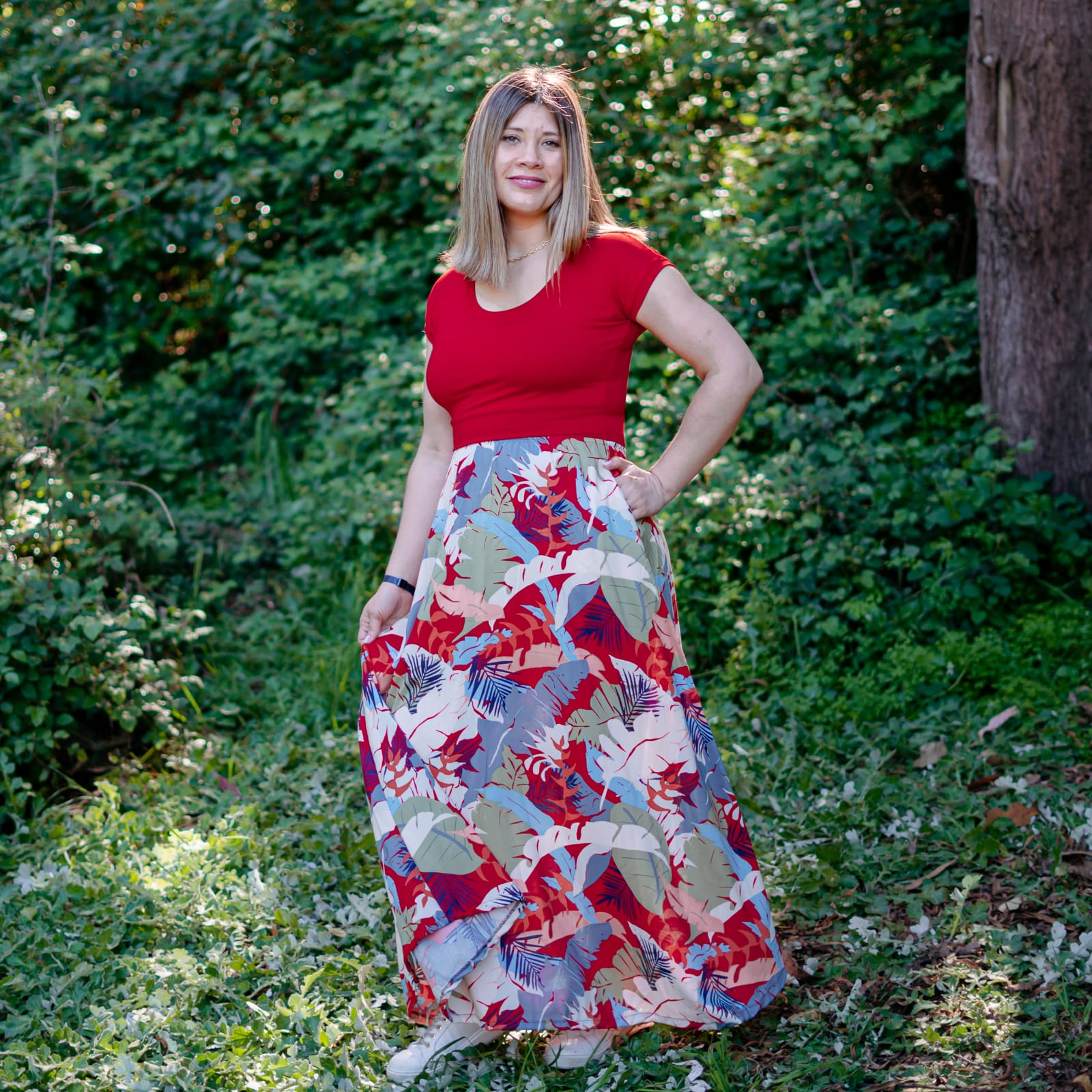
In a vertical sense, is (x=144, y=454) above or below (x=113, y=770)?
above

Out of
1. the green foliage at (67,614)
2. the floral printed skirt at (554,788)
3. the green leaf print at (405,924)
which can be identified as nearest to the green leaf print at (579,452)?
the floral printed skirt at (554,788)

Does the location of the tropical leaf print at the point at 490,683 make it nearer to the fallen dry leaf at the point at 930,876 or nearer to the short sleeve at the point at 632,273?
the short sleeve at the point at 632,273

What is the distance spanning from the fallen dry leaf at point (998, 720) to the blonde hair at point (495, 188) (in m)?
2.19

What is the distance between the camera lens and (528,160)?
2367 millimetres

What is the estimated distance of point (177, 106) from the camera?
680 cm

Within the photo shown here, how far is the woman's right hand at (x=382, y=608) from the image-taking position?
8.58ft

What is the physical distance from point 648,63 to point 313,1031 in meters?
5.16

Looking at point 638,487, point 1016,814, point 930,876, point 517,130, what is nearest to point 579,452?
point 638,487

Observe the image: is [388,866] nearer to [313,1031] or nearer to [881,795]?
[313,1031]

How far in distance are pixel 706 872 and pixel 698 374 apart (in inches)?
41.3

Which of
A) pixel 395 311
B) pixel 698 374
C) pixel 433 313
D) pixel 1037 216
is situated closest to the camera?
pixel 698 374

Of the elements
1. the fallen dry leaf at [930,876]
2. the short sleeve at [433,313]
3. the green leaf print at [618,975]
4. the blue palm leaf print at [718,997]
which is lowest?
the fallen dry leaf at [930,876]

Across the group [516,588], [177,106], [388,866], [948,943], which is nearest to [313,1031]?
[388,866]

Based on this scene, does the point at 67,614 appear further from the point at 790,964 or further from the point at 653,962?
the point at 790,964
